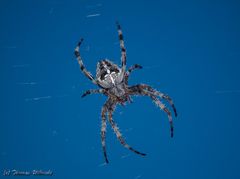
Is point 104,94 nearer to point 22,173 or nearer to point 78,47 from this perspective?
point 78,47

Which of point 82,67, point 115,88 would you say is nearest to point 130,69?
point 115,88

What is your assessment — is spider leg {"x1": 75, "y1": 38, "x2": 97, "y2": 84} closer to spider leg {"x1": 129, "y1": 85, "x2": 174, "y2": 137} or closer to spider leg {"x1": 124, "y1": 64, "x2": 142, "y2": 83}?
spider leg {"x1": 124, "y1": 64, "x2": 142, "y2": 83}

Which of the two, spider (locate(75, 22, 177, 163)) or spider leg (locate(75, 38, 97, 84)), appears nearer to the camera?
spider (locate(75, 22, 177, 163))

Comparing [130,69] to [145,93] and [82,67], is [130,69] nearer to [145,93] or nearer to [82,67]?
[145,93]

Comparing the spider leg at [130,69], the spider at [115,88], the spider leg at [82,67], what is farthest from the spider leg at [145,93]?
the spider leg at [82,67]

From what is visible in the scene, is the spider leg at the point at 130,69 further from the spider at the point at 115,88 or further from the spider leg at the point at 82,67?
the spider leg at the point at 82,67

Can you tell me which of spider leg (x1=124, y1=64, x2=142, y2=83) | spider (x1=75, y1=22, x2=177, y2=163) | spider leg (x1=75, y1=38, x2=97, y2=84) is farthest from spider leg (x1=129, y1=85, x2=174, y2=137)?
spider leg (x1=75, y1=38, x2=97, y2=84)

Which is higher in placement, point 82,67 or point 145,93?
point 82,67

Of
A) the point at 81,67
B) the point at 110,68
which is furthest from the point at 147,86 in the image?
the point at 81,67
